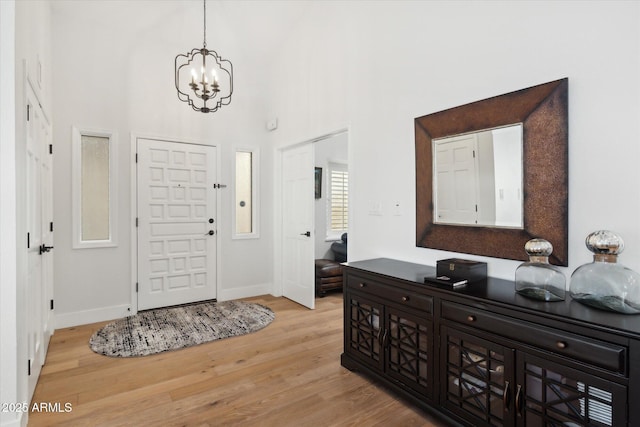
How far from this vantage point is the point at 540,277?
1819 millimetres

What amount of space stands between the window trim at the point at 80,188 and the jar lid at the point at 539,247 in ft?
13.7

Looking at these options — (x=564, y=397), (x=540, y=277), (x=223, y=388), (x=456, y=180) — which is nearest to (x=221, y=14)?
(x=456, y=180)

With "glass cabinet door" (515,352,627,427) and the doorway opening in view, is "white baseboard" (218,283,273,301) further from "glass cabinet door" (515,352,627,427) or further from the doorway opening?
"glass cabinet door" (515,352,627,427)

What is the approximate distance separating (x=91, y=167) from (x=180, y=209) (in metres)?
1.08

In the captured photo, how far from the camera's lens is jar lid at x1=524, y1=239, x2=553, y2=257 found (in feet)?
6.06

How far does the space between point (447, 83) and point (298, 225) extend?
8.71 feet

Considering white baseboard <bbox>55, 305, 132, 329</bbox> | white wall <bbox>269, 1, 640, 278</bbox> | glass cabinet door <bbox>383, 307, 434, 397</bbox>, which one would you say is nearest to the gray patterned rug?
white baseboard <bbox>55, 305, 132, 329</bbox>

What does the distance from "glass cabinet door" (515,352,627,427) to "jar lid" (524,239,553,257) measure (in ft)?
1.81

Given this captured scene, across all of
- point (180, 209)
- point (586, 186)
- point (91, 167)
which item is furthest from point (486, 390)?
point (91, 167)

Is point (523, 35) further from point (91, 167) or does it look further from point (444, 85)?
point (91, 167)

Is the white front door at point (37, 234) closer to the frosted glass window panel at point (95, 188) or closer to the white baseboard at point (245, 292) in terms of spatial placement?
the frosted glass window panel at point (95, 188)

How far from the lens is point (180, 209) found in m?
4.44

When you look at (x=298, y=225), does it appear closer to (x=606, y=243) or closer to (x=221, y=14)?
(x=221, y=14)

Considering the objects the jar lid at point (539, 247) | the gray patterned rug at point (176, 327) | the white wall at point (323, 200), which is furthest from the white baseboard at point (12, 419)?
the white wall at point (323, 200)
